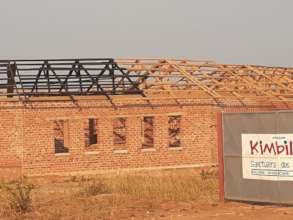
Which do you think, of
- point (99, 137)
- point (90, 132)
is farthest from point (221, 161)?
point (90, 132)

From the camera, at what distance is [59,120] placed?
26.1 metres

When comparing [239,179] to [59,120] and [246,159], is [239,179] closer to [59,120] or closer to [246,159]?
[246,159]

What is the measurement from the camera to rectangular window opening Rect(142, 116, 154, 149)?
27.9m

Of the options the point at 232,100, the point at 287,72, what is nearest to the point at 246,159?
the point at 232,100

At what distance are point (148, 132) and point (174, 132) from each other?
3.93 feet

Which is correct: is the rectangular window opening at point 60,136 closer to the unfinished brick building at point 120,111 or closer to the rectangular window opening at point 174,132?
the unfinished brick building at point 120,111

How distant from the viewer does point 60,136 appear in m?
29.1

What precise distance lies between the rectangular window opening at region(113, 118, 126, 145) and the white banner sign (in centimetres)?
1386

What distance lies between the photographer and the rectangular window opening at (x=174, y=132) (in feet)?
93.7

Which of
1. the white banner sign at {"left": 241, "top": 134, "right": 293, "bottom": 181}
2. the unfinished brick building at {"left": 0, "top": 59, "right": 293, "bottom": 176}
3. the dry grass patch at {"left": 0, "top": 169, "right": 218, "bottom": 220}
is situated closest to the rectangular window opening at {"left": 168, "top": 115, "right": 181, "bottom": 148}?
the unfinished brick building at {"left": 0, "top": 59, "right": 293, "bottom": 176}

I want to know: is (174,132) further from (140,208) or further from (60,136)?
(140,208)

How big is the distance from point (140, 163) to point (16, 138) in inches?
202

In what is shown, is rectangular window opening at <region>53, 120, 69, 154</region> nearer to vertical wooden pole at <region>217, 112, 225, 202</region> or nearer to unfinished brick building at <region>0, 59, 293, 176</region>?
unfinished brick building at <region>0, 59, 293, 176</region>

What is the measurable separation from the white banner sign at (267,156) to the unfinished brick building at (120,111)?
472 inches
